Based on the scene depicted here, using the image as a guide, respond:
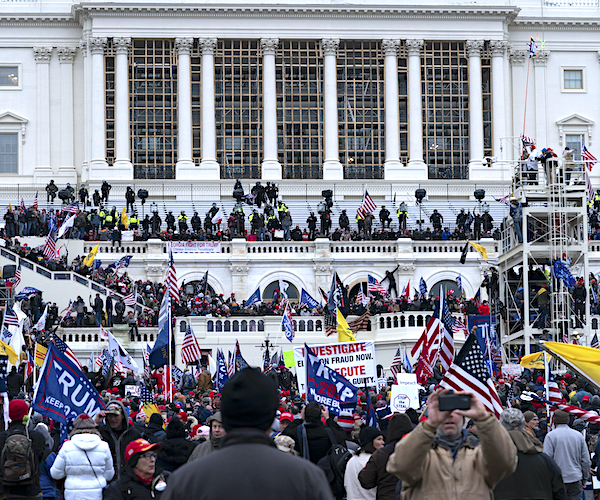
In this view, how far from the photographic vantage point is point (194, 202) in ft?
212

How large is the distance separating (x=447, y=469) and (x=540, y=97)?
6825 centimetres

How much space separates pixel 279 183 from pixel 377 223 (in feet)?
33.4

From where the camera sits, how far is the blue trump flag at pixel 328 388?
618 inches

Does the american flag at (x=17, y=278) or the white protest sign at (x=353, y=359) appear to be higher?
the american flag at (x=17, y=278)

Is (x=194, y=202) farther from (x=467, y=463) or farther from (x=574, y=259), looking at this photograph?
(x=467, y=463)

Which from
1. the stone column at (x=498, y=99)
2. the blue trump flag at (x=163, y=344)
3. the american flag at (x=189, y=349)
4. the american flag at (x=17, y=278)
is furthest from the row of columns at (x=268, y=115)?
the blue trump flag at (x=163, y=344)

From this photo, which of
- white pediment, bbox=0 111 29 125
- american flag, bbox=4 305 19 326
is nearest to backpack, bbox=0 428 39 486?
american flag, bbox=4 305 19 326

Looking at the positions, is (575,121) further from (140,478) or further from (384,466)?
(140,478)

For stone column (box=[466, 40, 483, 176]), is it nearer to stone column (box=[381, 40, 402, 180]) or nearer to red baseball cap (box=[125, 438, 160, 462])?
stone column (box=[381, 40, 402, 180])

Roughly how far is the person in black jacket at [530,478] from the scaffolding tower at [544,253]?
26.8 meters

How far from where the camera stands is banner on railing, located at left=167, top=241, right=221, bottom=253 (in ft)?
168

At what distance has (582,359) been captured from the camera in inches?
471

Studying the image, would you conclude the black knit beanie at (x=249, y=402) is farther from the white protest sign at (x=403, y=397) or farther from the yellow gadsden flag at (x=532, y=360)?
the yellow gadsden flag at (x=532, y=360)

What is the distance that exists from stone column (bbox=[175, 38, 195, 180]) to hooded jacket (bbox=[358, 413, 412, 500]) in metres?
58.0
